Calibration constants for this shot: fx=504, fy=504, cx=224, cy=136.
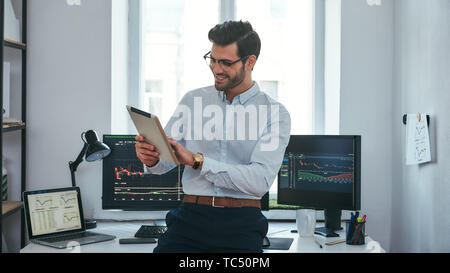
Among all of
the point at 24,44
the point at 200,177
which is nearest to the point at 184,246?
the point at 200,177

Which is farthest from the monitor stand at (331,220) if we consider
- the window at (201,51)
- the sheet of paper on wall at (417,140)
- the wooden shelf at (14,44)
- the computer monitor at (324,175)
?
the wooden shelf at (14,44)

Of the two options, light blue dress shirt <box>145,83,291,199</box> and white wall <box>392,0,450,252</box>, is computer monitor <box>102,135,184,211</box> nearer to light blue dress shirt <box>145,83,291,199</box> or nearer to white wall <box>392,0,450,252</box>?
light blue dress shirt <box>145,83,291,199</box>

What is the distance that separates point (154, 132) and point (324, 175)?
3.82 feet

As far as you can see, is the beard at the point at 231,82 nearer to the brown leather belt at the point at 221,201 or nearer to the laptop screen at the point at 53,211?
the brown leather belt at the point at 221,201

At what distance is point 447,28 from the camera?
204cm

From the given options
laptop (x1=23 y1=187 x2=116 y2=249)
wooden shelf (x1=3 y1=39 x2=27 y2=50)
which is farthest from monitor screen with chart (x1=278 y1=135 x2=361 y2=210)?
wooden shelf (x1=3 y1=39 x2=27 y2=50)

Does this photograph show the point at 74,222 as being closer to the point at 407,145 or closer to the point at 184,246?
the point at 184,246

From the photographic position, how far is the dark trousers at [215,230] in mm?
1700

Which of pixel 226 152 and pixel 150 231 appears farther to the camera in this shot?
pixel 150 231

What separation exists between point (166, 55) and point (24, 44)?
0.80 m

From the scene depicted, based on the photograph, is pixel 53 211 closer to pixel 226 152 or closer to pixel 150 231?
pixel 150 231

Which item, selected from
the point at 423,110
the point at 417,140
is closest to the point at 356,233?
the point at 417,140

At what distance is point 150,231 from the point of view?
2.40m

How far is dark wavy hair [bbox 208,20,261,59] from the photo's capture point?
178 cm
